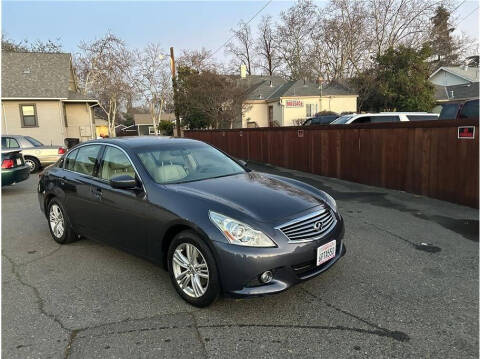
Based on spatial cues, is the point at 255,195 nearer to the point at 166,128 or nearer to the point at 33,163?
the point at 33,163

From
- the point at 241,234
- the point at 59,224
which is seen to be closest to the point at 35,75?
the point at 59,224

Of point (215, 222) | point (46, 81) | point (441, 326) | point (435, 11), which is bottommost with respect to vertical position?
point (441, 326)

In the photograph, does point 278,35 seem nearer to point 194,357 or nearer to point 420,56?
point 420,56

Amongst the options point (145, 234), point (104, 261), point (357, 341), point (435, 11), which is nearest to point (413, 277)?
point (357, 341)

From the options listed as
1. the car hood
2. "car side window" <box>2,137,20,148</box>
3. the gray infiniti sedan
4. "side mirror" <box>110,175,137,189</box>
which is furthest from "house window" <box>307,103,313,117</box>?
"side mirror" <box>110,175,137,189</box>

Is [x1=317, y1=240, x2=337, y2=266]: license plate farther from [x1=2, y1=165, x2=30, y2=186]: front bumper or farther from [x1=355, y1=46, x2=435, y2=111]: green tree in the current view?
[x1=355, y1=46, x2=435, y2=111]: green tree

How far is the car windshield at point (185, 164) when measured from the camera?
3.98m

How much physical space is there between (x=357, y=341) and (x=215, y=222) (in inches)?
56.7

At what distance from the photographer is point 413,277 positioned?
381 cm

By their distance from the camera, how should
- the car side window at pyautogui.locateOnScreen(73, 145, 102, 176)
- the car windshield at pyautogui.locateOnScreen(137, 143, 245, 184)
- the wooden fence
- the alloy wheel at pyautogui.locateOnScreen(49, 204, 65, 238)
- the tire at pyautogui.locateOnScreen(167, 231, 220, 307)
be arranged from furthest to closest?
the wooden fence
the alloy wheel at pyautogui.locateOnScreen(49, 204, 65, 238)
the car side window at pyautogui.locateOnScreen(73, 145, 102, 176)
the car windshield at pyautogui.locateOnScreen(137, 143, 245, 184)
the tire at pyautogui.locateOnScreen(167, 231, 220, 307)

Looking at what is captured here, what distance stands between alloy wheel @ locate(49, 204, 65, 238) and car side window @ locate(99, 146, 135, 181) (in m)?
1.25

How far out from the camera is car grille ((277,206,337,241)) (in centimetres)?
313

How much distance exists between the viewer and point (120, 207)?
156 inches

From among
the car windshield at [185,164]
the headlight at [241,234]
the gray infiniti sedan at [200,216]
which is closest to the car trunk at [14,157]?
the gray infiniti sedan at [200,216]
